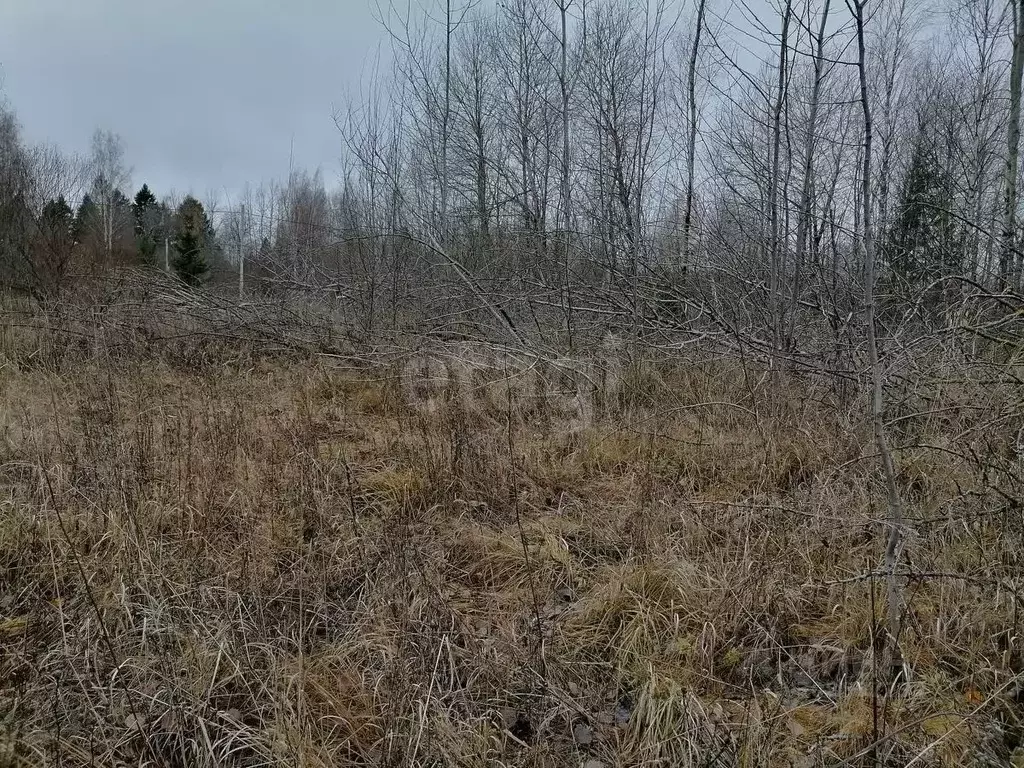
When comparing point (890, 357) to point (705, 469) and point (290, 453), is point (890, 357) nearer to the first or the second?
point (705, 469)

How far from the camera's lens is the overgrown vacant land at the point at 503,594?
5.24ft

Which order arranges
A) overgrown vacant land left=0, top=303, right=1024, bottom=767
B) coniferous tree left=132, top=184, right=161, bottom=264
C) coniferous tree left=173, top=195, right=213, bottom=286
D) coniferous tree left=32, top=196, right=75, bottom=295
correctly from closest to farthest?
overgrown vacant land left=0, top=303, right=1024, bottom=767 → coniferous tree left=32, top=196, right=75, bottom=295 → coniferous tree left=173, top=195, right=213, bottom=286 → coniferous tree left=132, top=184, right=161, bottom=264

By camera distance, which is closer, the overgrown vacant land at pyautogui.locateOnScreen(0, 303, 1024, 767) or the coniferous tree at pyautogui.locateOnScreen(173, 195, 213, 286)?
the overgrown vacant land at pyautogui.locateOnScreen(0, 303, 1024, 767)

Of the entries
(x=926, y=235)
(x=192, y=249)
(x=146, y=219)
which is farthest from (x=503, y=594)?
(x=146, y=219)

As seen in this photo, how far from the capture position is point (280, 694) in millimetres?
1700

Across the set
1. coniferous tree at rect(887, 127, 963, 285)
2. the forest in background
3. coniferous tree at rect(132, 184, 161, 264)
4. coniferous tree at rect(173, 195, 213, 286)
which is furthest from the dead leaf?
coniferous tree at rect(132, 184, 161, 264)

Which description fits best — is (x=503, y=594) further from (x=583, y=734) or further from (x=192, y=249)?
(x=192, y=249)

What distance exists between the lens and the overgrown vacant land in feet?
5.24

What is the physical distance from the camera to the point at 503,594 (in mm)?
2326

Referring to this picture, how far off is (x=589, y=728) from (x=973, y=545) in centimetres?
175

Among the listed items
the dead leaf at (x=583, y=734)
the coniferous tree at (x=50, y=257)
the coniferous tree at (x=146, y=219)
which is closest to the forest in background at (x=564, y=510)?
the dead leaf at (x=583, y=734)

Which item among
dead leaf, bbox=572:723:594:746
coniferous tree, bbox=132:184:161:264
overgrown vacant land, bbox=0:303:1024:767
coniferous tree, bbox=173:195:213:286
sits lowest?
dead leaf, bbox=572:723:594:746

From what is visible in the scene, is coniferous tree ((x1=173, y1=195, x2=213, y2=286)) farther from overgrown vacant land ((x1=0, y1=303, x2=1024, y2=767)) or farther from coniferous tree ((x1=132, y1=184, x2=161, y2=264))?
overgrown vacant land ((x1=0, y1=303, x2=1024, y2=767))

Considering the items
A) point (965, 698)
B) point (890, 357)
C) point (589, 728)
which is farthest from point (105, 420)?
point (890, 357)
